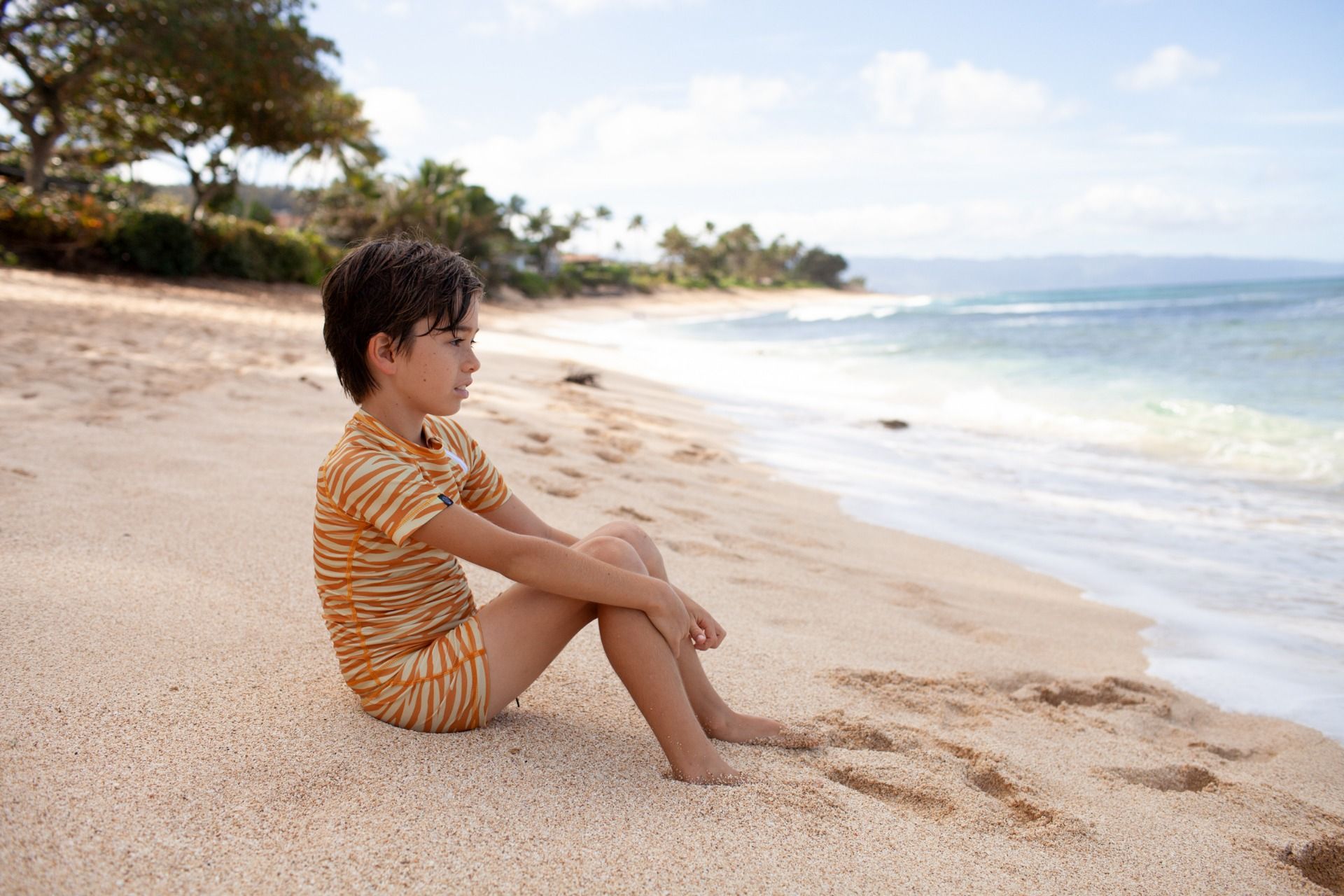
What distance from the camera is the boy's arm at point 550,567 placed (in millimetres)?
1896

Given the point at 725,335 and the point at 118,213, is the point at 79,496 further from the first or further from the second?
the point at 725,335

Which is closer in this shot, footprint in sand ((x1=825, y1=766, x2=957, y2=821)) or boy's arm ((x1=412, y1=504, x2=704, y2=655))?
boy's arm ((x1=412, y1=504, x2=704, y2=655))

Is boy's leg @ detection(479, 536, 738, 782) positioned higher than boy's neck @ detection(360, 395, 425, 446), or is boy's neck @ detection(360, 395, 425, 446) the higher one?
boy's neck @ detection(360, 395, 425, 446)

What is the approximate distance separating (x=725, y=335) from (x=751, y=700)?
81.3ft

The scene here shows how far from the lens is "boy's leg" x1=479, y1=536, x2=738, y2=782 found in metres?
2.00

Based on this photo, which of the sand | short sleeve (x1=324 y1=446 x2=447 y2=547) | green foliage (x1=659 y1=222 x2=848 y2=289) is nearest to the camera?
the sand

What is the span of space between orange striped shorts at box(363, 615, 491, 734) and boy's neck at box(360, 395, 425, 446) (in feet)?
1.53

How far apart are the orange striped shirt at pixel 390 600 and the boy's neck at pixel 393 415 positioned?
0.03 metres

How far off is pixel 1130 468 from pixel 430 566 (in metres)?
Result: 6.95

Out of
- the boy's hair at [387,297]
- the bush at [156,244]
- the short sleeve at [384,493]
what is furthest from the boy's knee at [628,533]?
the bush at [156,244]

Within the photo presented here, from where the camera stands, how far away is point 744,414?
30.5 feet

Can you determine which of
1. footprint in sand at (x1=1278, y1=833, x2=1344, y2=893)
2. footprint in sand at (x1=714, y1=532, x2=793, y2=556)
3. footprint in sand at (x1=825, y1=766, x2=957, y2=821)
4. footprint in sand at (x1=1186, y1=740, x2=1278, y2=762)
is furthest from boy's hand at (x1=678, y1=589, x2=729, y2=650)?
footprint in sand at (x1=714, y1=532, x2=793, y2=556)

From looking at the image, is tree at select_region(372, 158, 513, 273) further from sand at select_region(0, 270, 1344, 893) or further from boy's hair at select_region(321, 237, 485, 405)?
boy's hair at select_region(321, 237, 485, 405)

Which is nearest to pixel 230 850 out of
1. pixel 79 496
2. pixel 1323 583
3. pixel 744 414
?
pixel 79 496
